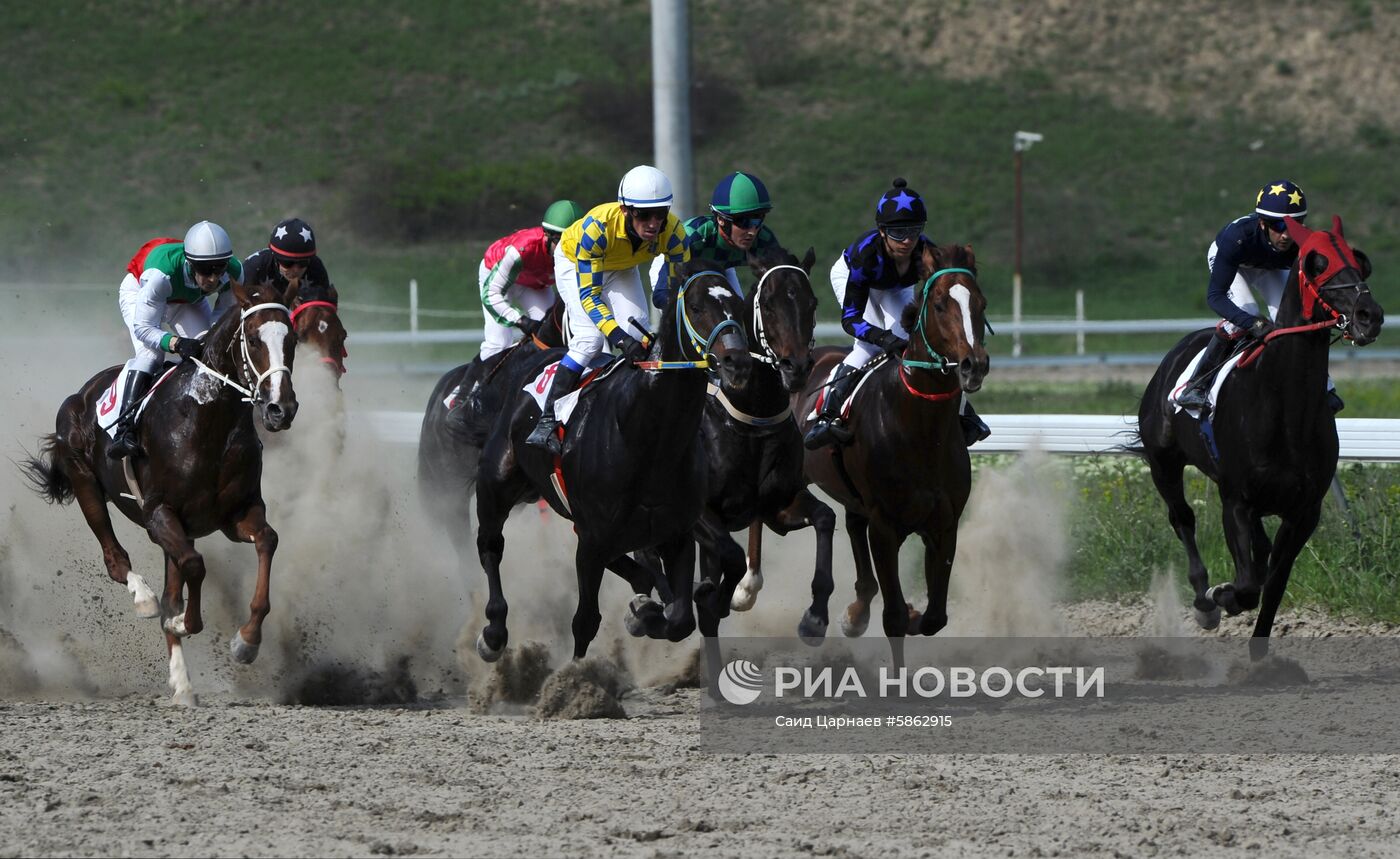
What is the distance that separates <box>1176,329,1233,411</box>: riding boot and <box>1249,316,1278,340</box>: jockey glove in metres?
0.41

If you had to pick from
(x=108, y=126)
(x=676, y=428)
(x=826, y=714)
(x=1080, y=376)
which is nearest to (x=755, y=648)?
(x=826, y=714)

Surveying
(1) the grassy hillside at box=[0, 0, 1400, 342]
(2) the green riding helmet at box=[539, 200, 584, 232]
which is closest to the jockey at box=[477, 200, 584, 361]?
(2) the green riding helmet at box=[539, 200, 584, 232]

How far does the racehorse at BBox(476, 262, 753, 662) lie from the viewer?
7645 millimetres

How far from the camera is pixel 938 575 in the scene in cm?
884

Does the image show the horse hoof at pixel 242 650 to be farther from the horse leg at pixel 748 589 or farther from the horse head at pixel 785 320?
the horse head at pixel 785 320

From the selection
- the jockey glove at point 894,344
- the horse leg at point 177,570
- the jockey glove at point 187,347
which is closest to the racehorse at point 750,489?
the jockey glove at point 894,344

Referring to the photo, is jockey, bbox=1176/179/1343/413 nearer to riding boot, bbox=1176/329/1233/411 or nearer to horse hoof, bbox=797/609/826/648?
riding boot, bbox=1176/329/1233/411

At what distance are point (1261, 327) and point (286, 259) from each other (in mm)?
5487

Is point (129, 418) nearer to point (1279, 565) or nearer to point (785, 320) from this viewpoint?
point (785, 320)

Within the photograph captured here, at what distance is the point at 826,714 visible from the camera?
843 cm

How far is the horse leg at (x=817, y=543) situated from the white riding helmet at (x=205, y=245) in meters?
3.19

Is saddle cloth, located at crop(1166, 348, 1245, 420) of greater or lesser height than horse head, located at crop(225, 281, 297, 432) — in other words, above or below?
below

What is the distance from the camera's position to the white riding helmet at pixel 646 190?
27.5ft

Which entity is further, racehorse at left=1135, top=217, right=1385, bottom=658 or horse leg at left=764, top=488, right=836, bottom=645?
horse leg at left=764, top=488, right=836, bottom=645
